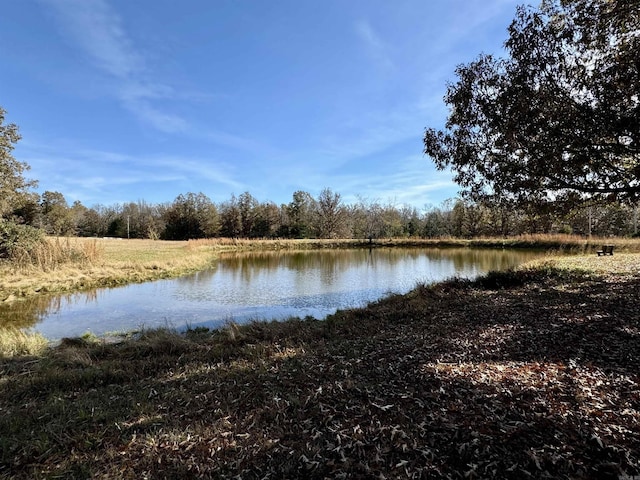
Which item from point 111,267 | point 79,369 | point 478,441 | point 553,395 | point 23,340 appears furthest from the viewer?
point 111,267

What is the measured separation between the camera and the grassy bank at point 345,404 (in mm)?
2418

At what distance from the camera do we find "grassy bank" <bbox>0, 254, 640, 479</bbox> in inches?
95.2

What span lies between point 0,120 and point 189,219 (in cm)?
3607

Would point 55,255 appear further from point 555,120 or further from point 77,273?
point 555,120

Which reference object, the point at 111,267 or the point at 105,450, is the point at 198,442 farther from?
the point at 111,267

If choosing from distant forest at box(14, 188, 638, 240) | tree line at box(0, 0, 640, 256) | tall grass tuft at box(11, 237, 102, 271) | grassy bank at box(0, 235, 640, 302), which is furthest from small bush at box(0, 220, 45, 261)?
distant forest at box(14, 188, 638, 240)

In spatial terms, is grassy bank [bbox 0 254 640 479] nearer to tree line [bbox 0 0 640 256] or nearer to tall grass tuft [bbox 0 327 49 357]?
tall grass tuft [bbox 0 327 49 357]

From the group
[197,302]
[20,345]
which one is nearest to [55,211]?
[197,302]

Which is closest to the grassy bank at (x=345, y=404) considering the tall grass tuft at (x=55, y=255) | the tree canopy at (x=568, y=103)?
the tree canopy at (x=568, y=103)

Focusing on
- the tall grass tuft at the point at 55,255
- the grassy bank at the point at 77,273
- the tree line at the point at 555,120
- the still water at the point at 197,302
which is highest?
the tree line at the point at 555,120

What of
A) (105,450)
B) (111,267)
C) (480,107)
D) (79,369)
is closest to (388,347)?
(105,450)

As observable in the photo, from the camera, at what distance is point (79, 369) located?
15.5 feet

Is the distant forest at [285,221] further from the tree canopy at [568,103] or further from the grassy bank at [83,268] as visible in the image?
the tree canopy at [568,103]

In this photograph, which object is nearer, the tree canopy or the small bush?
the tree canopy
